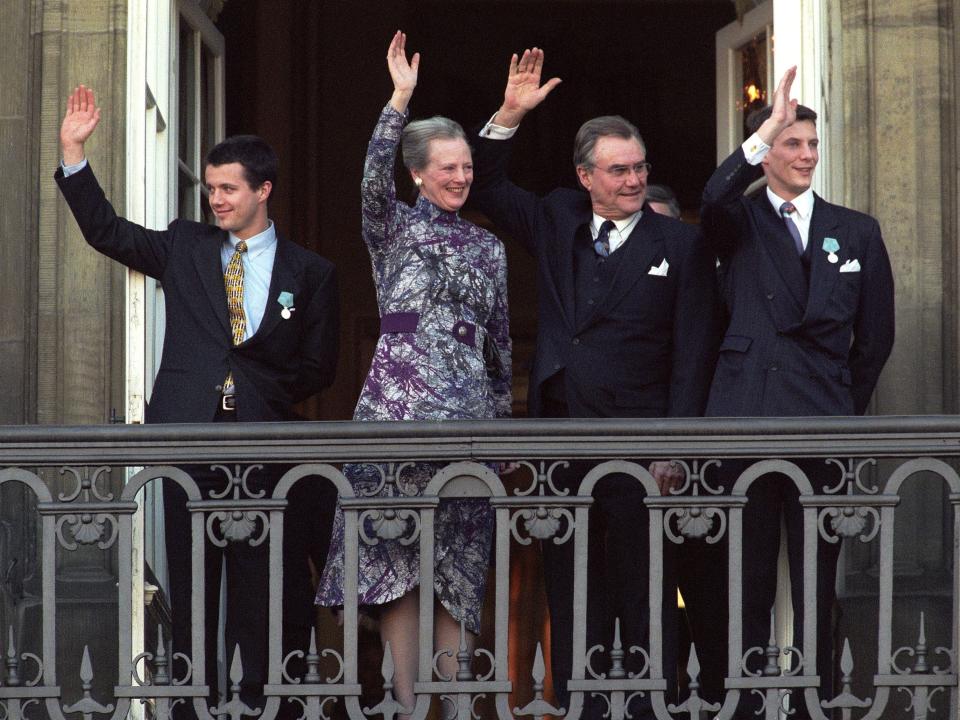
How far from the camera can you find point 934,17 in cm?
693

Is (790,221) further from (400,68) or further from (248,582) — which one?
(248,582)

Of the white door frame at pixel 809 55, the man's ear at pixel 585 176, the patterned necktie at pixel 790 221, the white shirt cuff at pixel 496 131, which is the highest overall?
the white door frame at pixel 809 55

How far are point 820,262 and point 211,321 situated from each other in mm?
1852

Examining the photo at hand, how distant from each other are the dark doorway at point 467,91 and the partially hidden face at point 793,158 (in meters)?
5.19

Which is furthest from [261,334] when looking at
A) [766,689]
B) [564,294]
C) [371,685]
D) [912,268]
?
[371,685]

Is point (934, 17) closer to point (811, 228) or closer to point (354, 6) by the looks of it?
point (811, 228)

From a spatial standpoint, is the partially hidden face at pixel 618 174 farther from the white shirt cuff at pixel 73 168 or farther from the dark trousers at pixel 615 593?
the white shirt cuff at pixel 73 168

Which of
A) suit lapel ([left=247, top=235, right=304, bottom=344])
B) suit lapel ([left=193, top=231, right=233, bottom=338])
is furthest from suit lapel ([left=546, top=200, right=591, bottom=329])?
suit lapel ([left=193, top=231, right=233, bottom=338])

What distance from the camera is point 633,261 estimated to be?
19.9 feet

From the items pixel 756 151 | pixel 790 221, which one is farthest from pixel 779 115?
pixel 790 221

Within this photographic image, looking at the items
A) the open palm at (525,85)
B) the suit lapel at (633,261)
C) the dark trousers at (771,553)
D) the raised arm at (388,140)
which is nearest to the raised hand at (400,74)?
the raised arm at (388,140)

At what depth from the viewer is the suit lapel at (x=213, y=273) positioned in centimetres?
598

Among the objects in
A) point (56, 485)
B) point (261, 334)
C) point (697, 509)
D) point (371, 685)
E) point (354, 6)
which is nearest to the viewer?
point (697, 509)

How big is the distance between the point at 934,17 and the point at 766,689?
2.65 meters
